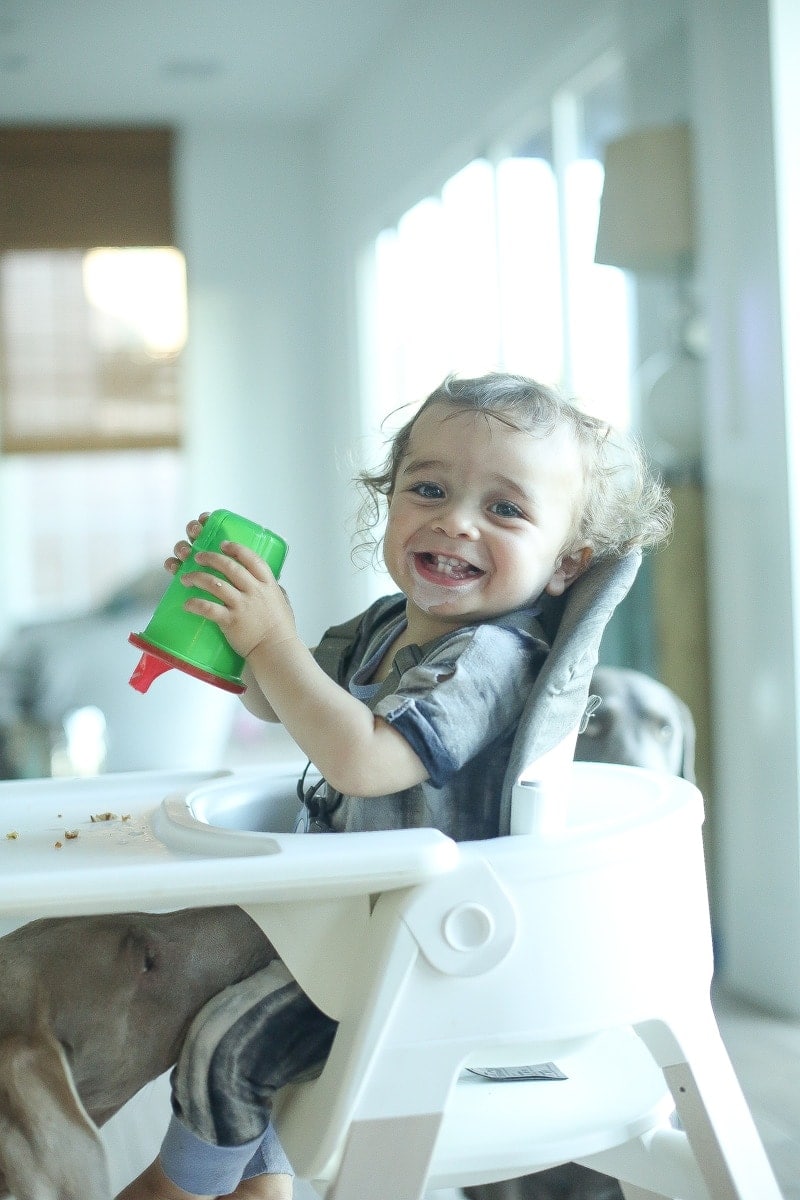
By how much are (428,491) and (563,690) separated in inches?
7.7

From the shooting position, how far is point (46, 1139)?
25.3 inches

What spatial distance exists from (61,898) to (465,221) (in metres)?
2.14

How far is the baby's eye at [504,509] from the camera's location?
85 cm

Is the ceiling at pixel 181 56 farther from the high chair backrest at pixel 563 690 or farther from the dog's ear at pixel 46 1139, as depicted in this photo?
the dog's ear at pixel 46 1139

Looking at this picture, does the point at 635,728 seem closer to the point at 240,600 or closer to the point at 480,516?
the point at 480,516

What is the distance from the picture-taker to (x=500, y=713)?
775 mm

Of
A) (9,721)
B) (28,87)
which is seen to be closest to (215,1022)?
(9,721)

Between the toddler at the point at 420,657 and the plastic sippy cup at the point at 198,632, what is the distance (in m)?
0.01

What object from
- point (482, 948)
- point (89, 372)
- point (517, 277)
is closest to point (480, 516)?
point (482, 948)

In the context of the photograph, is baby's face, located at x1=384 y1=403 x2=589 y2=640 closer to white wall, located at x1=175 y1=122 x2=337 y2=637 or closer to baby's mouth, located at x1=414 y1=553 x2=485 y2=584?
baby's mouth, located at x1=414 y1=553 x2=485 y2=584

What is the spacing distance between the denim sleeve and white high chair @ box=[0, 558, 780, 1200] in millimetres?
31

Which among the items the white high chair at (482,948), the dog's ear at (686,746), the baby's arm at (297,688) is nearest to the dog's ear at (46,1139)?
the white high chair at (482,948)

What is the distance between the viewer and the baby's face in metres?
0.84

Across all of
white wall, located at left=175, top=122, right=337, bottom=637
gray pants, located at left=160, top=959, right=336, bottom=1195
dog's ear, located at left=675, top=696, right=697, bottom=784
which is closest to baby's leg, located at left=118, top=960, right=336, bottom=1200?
gray pants, located at left=160, top=959, right=336, bottom=1195
